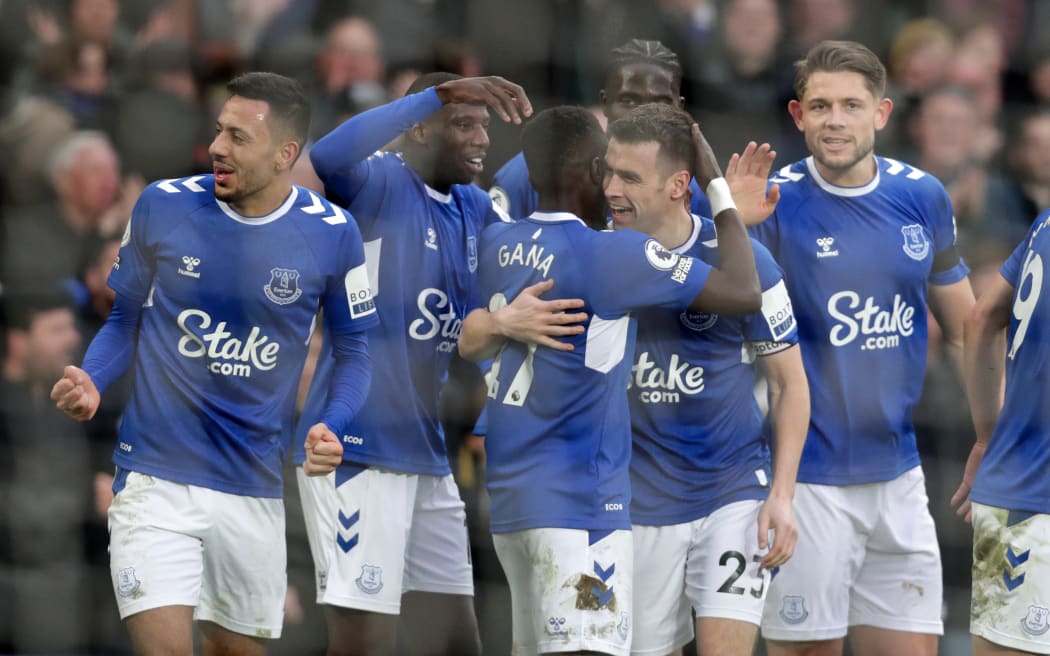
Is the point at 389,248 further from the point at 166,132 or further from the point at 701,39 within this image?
the point at 701,39

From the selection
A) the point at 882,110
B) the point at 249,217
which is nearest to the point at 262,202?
the point at 249,217

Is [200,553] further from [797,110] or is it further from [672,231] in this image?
[797,110]

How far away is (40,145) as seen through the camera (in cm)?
587

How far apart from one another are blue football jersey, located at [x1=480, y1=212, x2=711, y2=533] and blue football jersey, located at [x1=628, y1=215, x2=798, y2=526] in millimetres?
207

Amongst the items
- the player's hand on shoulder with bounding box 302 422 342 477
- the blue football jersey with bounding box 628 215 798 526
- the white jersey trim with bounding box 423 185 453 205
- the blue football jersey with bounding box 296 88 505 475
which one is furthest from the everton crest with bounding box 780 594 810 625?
the white jersey trim with bounding box 423 185 453 205

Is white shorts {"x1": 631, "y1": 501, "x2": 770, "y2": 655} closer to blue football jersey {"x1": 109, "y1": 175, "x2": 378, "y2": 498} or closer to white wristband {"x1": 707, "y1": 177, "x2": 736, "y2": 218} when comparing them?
white wristband {"x1": 707, "y1": 177, "x2": 736, "y2": 218}

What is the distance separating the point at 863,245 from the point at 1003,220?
4.25 feet

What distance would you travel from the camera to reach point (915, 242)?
→ 4.66 metres

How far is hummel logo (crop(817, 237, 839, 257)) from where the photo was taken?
15.2 ft

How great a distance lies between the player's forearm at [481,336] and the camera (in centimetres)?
406

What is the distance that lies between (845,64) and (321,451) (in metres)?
1.94

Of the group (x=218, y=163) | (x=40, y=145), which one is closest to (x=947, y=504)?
(x=218, y=163)

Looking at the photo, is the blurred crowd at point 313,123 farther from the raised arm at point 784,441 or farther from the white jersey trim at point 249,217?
the raised arm at point 784,441

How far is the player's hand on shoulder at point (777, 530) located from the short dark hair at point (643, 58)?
144cm
